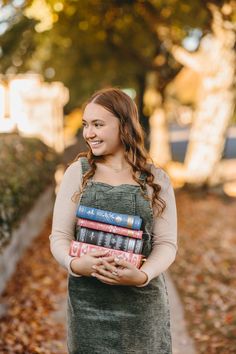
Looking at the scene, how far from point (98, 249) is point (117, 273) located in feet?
0.49

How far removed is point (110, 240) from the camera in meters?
2.46

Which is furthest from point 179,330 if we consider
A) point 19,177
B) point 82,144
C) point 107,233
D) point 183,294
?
point 82,144

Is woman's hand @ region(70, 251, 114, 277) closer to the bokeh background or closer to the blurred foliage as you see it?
the bokeh background

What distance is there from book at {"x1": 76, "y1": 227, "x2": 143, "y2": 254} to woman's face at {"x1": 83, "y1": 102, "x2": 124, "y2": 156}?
38 cm

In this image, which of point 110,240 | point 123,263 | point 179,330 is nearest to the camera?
point 123,263

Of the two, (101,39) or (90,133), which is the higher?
(90,133)

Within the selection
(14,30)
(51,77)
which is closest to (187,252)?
(14,30)

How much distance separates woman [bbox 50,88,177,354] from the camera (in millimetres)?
2586

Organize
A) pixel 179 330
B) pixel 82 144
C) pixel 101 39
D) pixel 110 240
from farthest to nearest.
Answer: pixel 82 144, pixel 101 39, pixel 179 330, pixel 110 240

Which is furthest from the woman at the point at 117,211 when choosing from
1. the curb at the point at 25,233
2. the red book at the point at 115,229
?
the curb at the point at 25,233

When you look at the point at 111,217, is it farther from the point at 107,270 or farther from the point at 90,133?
the point at 90,133

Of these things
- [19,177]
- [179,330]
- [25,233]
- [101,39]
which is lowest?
[25,233]

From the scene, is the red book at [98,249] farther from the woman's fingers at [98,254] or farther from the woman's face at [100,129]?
the woman's face at [100,129]

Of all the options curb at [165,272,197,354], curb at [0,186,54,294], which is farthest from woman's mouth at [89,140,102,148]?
curb at [0,186,54,294]
